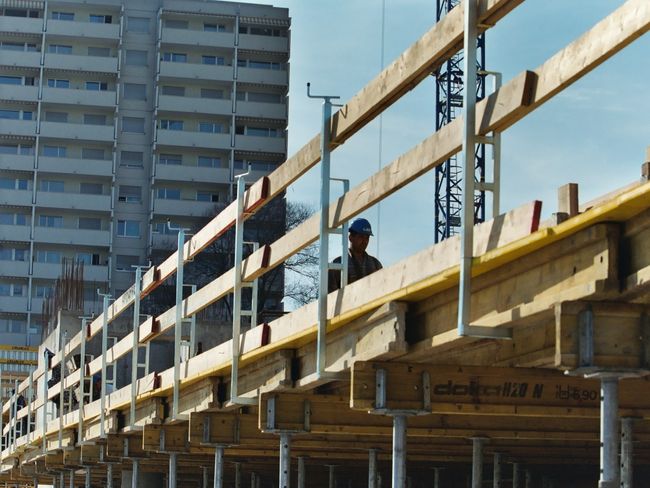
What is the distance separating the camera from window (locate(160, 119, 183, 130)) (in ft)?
334

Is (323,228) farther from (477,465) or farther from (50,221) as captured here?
(50,221)

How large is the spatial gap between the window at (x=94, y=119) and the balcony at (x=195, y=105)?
3.87 meters

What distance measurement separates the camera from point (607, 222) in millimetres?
6836

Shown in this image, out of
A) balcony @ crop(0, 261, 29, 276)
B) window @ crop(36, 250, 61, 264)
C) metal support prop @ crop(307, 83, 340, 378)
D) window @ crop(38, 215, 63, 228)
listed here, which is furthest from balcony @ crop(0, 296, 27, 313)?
metal support prop @ crop(307, 83, 340, 378)

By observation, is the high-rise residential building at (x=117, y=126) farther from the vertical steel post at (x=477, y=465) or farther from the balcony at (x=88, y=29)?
the vertical steel post at (x=477, y=465)

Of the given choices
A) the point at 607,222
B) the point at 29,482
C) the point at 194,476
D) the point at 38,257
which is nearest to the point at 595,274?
the point at 607,222

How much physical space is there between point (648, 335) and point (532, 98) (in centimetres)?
118

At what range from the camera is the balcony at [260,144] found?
102m

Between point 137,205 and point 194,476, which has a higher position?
point 137,205

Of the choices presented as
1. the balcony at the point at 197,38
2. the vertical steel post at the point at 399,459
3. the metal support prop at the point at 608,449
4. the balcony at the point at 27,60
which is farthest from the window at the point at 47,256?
the metal support prop at the point at 608,449

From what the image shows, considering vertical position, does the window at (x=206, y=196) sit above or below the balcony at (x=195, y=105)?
below

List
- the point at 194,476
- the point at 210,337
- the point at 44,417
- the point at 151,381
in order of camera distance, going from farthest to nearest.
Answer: the point at 210,337 → the point at 194,476 → the point at 44,417 → the point at 151,381

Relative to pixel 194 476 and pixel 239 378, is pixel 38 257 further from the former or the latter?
pixel 239 378

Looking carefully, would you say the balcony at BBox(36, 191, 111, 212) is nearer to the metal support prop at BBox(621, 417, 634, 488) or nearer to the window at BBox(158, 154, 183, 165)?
the window at BBox(158, 154, 183, 165)
